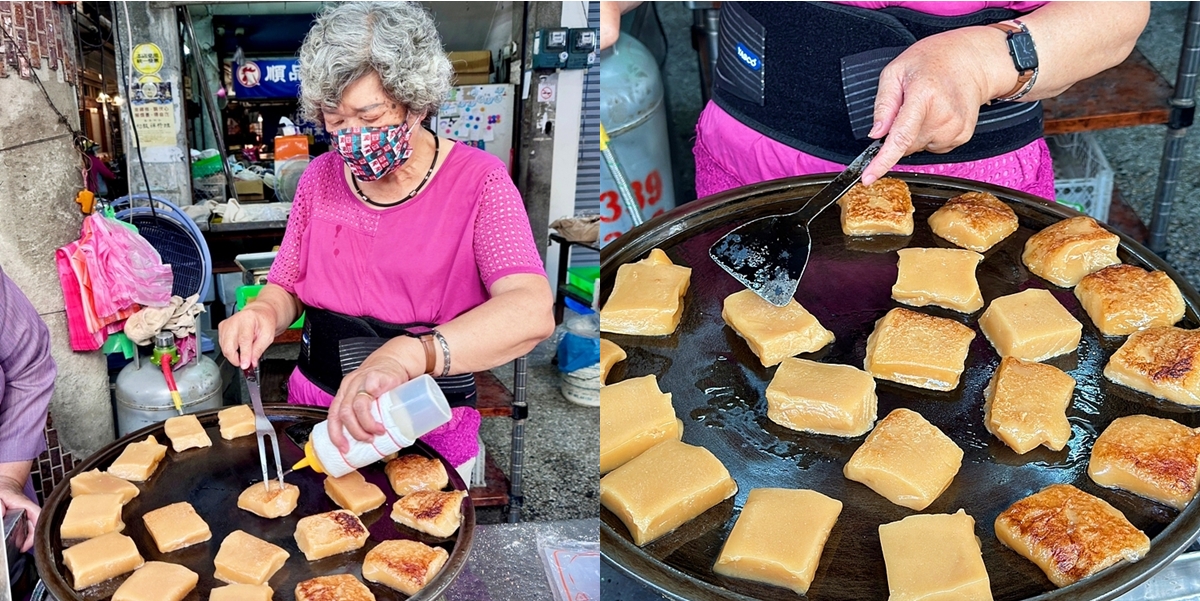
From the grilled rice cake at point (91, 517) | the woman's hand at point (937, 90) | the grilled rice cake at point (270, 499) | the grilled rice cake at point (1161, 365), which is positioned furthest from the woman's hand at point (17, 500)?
the grilled rice cake at point (1161, 365)

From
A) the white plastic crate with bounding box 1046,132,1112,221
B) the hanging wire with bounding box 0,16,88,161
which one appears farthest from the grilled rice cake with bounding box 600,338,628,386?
the white plastic crate with bounding box 1046,132,1112,221

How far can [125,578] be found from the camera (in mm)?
1245

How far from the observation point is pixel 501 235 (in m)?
1.78

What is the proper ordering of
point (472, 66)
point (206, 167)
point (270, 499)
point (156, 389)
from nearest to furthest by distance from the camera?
point (270, 499) < point (156, 389) < point (206, 167) < point (472, 66)

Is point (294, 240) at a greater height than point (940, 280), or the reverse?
point (940, 280)

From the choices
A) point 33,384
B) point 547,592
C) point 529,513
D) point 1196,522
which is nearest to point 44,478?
point 33,384

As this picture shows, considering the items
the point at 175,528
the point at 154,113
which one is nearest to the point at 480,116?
the point at 154,113

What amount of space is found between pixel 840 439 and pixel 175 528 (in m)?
1.01

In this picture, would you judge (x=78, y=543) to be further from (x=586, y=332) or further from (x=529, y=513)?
(x=586, y=332)

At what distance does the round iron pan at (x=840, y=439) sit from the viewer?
0.99 metres

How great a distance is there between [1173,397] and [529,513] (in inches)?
84.4

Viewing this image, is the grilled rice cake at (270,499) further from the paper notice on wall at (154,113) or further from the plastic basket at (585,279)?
the paper notice on wall at (154,113)

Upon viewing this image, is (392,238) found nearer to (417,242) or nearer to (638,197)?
(417,242)

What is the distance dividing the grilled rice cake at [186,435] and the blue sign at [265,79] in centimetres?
251
